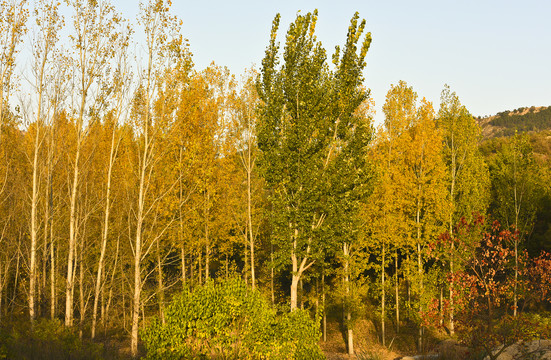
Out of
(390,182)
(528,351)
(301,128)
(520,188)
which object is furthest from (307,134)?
(520,188)

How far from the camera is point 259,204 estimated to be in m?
27.1

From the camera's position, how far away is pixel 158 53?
1484 centimetres

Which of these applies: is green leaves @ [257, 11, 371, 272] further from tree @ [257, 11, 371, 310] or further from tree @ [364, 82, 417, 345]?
tree @ [364, 82, 417, 345]

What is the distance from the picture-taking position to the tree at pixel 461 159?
85.1 ft

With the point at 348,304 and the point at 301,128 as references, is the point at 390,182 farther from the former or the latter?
the point at 301,128

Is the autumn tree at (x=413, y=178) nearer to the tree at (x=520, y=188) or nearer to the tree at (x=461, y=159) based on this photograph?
the tree at (x=461, y=159)

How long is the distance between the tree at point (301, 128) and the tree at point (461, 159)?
472 inches

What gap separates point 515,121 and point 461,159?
525 feet

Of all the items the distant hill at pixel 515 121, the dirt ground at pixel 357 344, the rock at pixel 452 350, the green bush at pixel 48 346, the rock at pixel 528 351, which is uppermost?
the distant hill at pixel 515 121

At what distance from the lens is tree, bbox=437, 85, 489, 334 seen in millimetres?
25953

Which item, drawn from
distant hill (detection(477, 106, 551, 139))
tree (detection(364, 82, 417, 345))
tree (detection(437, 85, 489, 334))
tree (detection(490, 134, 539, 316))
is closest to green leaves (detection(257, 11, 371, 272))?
tree (detection(364, 82, 417, 345))

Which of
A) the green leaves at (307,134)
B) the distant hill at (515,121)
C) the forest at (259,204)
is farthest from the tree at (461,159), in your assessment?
the distant hill at (515,121)

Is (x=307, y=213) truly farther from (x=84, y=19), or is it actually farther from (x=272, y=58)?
(x=84, y=19)

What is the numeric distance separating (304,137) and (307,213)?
322cm
